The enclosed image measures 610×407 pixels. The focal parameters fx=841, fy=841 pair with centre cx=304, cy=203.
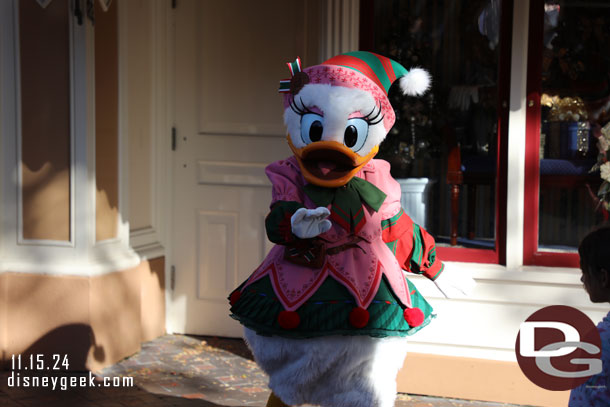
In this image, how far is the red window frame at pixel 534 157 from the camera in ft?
15.8

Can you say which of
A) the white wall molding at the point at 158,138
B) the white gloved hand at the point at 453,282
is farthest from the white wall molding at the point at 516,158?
the white wall molding at the point at 158,138

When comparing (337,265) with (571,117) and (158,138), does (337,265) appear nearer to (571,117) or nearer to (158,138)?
(571,117)

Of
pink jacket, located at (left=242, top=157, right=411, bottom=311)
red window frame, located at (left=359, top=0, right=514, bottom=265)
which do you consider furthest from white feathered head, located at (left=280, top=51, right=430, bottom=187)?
red window frame, located at (left=359, top=0, right=514, bottom=265)

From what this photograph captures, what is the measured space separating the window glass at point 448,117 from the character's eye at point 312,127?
1686mm

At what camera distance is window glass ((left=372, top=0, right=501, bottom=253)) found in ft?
16.2

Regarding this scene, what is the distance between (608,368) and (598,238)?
42cm

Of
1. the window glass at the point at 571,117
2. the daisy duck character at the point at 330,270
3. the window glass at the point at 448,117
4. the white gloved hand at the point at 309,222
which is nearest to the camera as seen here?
the white gloved hand at the point at 309,222

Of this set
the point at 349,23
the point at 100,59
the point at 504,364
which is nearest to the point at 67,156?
the point at 100,59

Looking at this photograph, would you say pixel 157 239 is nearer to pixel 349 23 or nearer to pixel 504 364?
pixel 349 23

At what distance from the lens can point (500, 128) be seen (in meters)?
4.91

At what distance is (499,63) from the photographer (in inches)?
192

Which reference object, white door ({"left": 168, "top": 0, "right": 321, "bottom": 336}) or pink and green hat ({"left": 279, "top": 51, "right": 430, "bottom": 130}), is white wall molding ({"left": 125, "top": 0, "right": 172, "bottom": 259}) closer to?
white door ({"left": 168, "top": 0, "right": 321, "bottom": 336})

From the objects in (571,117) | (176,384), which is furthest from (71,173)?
(571,117)

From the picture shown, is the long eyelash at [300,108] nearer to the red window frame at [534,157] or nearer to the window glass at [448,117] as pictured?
the window glass at [448,117]
